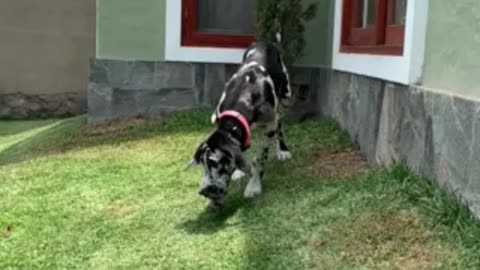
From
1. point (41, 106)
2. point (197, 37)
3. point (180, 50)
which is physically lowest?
point (41, 106)

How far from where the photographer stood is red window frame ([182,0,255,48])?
770 centimetres

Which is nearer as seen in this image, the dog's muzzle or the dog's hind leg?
the dog's muzzle

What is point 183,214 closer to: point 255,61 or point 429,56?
point 255,61

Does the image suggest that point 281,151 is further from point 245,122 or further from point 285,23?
point 285,23

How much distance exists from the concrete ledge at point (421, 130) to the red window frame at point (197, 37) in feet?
6.72

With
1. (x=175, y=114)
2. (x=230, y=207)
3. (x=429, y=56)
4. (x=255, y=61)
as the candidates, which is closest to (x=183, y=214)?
(x=230, y=207)

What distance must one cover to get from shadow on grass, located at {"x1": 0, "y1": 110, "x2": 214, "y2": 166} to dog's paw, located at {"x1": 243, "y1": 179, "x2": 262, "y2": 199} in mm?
Result: 2399

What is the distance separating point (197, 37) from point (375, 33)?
2780mm

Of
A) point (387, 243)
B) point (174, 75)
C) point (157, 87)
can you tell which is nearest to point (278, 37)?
point (174, 75)

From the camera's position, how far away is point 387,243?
336 centimetres

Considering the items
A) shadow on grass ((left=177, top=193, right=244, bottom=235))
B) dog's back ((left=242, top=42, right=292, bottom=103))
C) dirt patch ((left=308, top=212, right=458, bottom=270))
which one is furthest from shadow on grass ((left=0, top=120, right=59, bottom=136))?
dirt patch ((left=308, top=212, right=458, bottom=270))

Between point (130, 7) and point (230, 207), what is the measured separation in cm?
389

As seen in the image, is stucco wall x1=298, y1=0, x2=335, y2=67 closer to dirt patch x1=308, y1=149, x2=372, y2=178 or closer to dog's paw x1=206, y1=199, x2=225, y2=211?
dirt patch x1=308, y1=149, x2=372, y2=178

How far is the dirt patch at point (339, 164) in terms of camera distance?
4957 millimetres
